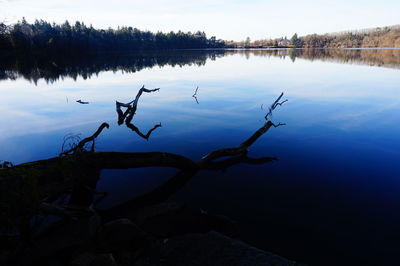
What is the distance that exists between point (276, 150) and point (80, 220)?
42.8 ft

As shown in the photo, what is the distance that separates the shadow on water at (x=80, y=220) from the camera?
7156 millimetres

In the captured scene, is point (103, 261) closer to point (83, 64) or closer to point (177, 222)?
point (177, 222)

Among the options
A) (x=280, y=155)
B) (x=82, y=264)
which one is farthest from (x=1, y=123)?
(x=280, y=155)

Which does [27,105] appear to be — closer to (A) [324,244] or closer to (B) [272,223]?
(B) [272,223]

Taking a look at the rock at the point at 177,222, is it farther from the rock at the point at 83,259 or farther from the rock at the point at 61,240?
the rock at the point at 83,259

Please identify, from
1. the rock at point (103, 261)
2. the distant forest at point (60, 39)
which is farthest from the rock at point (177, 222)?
the distant forest at point (60, 39)

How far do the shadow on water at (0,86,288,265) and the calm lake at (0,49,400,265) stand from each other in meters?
1.23

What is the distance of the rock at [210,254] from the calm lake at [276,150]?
1.81 m

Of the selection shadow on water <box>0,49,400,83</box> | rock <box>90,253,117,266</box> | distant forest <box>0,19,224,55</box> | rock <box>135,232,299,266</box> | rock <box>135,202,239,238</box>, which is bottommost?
rock <box>135,202,239,238</box>

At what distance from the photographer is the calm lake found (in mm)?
9234

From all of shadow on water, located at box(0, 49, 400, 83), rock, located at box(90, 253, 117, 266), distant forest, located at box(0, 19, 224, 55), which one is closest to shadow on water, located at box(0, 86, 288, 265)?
rock, located at box(90, 253, 117, 266)

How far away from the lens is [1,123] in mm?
23766

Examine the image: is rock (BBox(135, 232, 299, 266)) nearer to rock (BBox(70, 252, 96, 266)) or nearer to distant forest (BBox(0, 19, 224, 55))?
rock (BBox(70, 252, 96, 266))

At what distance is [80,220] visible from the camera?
844cm
